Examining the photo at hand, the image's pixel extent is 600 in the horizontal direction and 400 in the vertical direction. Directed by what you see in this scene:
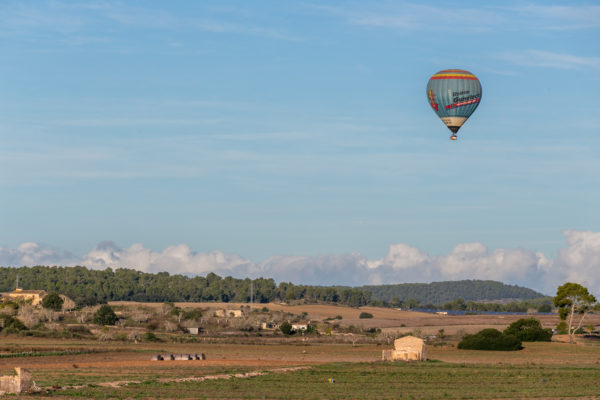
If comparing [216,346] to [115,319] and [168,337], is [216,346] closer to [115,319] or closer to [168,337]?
[168,337]

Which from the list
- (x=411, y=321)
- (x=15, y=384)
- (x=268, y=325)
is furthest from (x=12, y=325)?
(x=411, y=321)

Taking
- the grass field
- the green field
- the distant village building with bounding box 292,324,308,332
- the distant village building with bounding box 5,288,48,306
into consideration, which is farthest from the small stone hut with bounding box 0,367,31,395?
the distant village building with bounding box 5,288,48,306

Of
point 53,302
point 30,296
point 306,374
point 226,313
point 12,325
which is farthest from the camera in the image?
point 30,296

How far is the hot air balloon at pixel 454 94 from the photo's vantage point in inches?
3187

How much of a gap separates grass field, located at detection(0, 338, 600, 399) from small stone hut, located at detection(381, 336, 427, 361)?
3.99 ft

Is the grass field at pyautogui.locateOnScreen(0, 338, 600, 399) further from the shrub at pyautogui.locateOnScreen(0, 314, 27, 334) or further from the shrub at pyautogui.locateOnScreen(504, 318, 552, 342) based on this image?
the shrub at pyautogui.locateOnScreen(0, 314, 27, 334)

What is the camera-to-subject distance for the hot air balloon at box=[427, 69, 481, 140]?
266 feet

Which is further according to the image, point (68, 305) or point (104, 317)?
point (68, 305)

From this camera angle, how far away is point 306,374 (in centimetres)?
6109

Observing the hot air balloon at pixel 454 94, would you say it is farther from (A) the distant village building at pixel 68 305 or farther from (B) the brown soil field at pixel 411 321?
(A) the distant village building at pixel 68 305

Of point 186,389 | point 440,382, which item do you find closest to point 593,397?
point 440,382

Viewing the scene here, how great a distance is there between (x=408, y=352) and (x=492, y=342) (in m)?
18.3

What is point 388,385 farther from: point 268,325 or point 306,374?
point 268,325

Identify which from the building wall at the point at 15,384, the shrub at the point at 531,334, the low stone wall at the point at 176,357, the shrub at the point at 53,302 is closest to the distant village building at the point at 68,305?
the shrub at the point at 53,302
